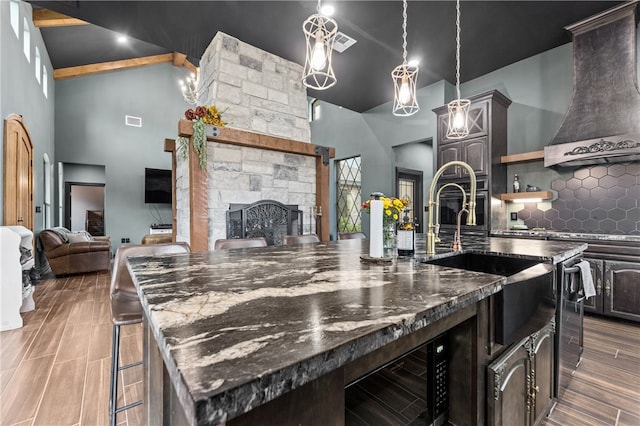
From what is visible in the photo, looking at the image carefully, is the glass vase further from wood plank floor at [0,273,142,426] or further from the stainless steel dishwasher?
wood plank floor at [0,273,142,426]

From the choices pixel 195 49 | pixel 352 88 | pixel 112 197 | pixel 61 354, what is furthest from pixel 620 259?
pixel 112 197

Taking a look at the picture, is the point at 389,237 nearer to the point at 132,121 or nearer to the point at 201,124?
the point at 201,124

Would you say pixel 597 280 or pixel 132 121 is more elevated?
pixel 132 121

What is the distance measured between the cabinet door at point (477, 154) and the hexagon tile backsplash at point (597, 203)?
0.85 meters

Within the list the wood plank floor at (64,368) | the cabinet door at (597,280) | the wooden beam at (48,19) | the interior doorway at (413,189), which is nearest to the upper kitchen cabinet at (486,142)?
the cabinet door at (597,280)

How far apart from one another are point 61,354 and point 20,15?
16.5 feet

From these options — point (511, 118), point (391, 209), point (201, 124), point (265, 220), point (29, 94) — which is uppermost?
point (29, 94)

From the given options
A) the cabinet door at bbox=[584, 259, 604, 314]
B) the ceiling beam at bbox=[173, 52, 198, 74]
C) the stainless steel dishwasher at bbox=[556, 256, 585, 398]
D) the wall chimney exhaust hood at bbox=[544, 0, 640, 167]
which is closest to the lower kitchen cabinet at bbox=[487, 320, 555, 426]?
the stainless steel dishwasher at bbox=[556, 256, 585, 398]

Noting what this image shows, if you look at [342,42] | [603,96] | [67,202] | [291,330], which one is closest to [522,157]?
[603,96]

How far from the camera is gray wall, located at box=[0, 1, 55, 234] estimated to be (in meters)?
3.57

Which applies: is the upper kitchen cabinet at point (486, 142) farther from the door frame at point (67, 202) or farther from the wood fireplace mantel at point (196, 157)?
the door frame at point (67, 202)

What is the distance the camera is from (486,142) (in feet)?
12.3

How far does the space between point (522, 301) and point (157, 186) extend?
8561mm

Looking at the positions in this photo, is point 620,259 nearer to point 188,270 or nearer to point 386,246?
point 386,246
